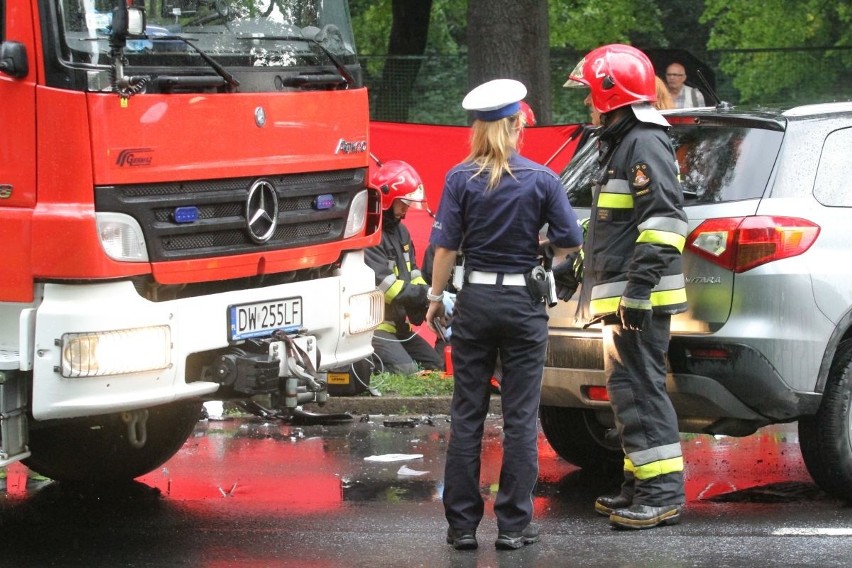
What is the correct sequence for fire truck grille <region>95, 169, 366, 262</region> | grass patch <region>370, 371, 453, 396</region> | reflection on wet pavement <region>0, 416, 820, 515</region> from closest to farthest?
1. fire truck grille <region>95, 169, 366, 262</region>
2. reflection on wet pavement <region>0, 416, 820, 515</region>
3. grass patch <region>370, 371, 453, 396</region>

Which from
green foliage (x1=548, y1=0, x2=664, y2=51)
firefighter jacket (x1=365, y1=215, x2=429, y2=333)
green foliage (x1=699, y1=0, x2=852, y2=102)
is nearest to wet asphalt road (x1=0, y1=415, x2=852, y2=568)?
firefighter jacket (x1=365, y1=215, x2=429, y2=333)

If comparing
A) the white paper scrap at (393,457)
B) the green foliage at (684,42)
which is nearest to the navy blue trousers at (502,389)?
the white paper scrap at (393,457)

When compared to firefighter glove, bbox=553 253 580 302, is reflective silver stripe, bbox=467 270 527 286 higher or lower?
higher

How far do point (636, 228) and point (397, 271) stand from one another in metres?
3.81

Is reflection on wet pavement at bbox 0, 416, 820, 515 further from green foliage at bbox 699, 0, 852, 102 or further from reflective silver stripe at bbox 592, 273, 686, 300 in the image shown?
green foliage at bbox 699, 0, 852, 102

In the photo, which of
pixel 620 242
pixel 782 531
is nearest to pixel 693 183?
pixel 620 242

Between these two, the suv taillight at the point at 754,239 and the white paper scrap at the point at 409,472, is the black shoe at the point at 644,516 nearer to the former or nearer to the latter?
the suv taillight at the point at 754,239

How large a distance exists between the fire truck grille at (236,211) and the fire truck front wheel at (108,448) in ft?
3.72

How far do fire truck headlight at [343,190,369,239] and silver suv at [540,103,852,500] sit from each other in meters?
1.07

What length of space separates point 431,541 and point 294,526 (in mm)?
658

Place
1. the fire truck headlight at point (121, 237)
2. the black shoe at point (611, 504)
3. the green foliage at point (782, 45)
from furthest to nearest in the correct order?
the green foliage at point (782, 45), the black shoe at point (611, 504), the fire truck headlight at point (121, 237)

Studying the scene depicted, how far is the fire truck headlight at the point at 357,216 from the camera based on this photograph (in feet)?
22.1

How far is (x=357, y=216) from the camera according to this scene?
22.4 ft

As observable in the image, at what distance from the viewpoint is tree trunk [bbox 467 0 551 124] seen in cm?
1237
